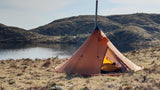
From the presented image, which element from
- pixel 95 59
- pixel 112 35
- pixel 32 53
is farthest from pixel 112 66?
pixel 112 35

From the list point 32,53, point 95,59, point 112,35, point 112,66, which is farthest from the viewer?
point 112,35

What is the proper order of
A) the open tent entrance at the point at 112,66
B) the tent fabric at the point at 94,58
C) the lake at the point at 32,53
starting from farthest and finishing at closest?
the lake at the point at 32,53
the open tent entrance at the point at 112,66
the tent fabric at the point at 94,58

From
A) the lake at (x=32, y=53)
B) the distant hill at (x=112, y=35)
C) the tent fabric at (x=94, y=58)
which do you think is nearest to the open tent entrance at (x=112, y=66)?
the tent fabric at (x=94, y=58)

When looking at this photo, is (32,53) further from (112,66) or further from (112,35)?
(112,35)

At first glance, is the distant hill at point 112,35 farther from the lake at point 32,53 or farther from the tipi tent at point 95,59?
the tipi tent at point 95,59

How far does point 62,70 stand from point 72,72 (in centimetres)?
94

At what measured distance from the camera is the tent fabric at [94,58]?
10406mm

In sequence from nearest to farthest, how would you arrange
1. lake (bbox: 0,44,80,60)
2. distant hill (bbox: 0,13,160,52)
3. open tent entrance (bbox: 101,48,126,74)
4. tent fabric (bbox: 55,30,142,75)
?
tent fabric (bbox: 55,30,142,75) < open tent entrance (bbox: 101,48,126,74) < lake (bbox: 0,44,80,60) < distant hill (bbox: 0,13,160,52)

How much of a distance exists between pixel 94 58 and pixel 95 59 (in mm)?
99

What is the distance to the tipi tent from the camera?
10.4 meters

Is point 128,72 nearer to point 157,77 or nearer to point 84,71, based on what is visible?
point 157,77

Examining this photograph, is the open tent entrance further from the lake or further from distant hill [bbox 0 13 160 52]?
distant hill [bbox 0 13 160 52]

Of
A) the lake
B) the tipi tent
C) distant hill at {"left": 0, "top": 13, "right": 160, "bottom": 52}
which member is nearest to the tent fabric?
the tipi tent

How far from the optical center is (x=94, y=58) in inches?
420
